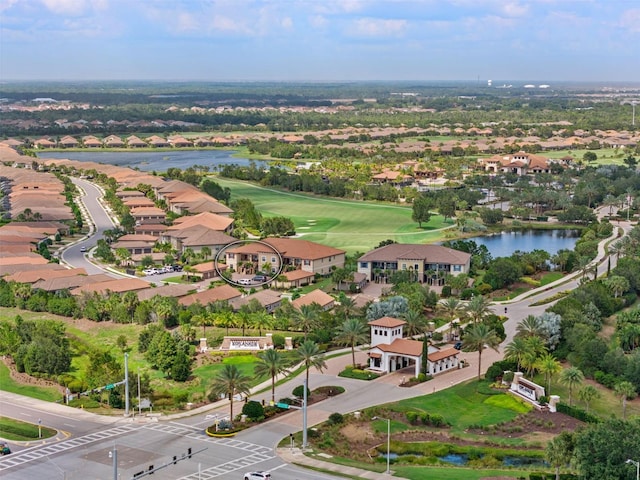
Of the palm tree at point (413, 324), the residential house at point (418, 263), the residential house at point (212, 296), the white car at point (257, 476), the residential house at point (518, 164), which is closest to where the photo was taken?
the white car at point (257, 476)

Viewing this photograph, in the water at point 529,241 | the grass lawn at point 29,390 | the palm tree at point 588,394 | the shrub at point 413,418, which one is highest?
the palm tree at point 588,394

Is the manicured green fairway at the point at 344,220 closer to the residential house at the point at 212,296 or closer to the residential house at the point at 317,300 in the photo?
the residential house at the point at 317,300

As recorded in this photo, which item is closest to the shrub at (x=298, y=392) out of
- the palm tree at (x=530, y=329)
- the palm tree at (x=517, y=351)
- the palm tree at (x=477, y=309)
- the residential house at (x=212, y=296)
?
the palm tree at (x=517, y=351)

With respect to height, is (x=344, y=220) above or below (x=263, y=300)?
below

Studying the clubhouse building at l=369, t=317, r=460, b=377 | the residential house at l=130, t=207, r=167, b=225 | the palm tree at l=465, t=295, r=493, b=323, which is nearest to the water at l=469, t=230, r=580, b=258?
the palm tree at l=465, t=295, r=493, b=323

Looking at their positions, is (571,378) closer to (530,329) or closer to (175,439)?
(530,329)

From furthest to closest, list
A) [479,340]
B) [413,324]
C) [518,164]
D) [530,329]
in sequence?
1. [518,164]
2. [413,324]
3. [530,329]
4. [479,340]

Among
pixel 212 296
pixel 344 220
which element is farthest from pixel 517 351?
pixel 344 220
